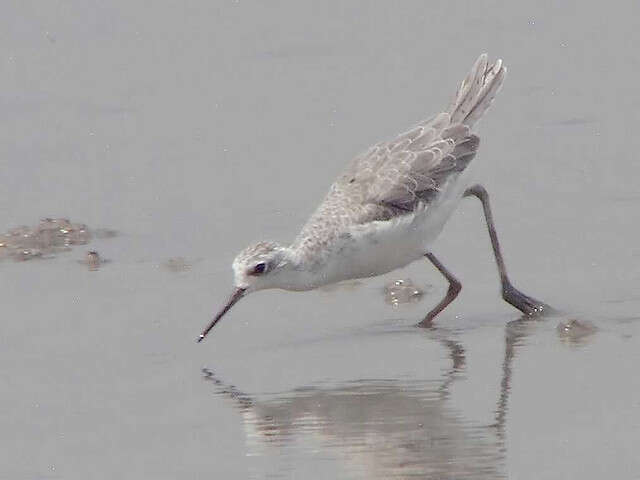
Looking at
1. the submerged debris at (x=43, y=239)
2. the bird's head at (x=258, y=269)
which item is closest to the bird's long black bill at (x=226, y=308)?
the bird's head at (x=258, y=269)

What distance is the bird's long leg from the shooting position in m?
10.4

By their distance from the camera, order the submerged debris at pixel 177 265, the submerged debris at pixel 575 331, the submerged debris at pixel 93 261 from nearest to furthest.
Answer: the submerged debris at pixel 575 331
the submerged debris at pixel 177 265
the submerged debris at pixel 93 261

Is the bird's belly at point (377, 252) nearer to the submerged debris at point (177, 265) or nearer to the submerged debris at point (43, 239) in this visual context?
the submerged debris at point (177, 265)

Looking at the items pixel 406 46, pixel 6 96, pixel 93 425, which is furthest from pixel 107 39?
pixel 93 425

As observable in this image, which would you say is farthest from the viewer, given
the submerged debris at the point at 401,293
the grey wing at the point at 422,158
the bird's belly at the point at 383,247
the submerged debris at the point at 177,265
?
the submerged debris at the point at 177,265

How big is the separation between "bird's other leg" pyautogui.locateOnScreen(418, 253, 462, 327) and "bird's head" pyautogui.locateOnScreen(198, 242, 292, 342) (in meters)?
Answer: 0.93

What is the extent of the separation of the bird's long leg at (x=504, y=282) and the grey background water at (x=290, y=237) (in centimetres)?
12

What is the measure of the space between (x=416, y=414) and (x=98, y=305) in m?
2.88

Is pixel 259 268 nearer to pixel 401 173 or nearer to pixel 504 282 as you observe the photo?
pixel 401 173

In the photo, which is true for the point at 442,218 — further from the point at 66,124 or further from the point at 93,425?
the point at 66,124

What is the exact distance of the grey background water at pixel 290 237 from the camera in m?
8.34

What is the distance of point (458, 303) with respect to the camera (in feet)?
35.8

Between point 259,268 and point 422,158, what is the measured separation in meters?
1.59

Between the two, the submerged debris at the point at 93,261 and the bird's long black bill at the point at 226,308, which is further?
the submerged debris at the point at 93,261
